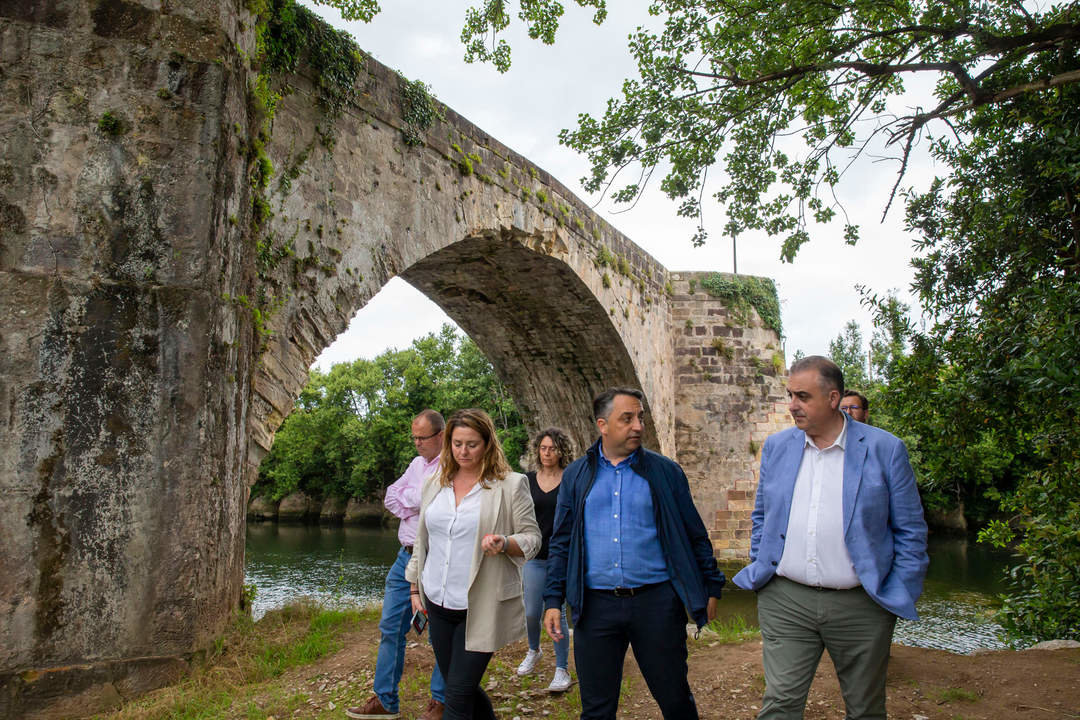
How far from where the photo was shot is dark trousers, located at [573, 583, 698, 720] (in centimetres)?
226

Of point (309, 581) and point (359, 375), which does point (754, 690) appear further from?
point (359, 375)

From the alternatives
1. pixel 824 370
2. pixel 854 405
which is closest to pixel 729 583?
pixel 854 405

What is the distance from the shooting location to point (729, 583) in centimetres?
1210

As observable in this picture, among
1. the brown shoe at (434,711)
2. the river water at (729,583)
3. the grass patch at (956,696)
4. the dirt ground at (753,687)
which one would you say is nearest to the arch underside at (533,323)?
the river water at (729,583)

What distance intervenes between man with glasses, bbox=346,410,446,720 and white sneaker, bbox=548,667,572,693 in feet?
2.23

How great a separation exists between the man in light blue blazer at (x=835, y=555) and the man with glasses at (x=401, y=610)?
4.66 ft

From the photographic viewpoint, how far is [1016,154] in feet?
13.2

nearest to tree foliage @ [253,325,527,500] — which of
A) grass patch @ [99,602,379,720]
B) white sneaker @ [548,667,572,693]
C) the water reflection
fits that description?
the water reflection

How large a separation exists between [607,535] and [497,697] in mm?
1682

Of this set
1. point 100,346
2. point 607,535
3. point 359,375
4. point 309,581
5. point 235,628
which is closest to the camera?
point 607,535

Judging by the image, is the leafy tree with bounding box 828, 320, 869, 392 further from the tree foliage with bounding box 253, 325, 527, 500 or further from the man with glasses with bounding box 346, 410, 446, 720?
the man with glasses with bounding box 346, 410, 446, 720

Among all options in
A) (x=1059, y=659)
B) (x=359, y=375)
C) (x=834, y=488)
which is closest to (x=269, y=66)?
(x=834, y=488)

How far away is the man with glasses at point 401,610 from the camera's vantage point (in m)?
3.25

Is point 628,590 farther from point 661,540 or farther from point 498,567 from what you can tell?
point 498,567
